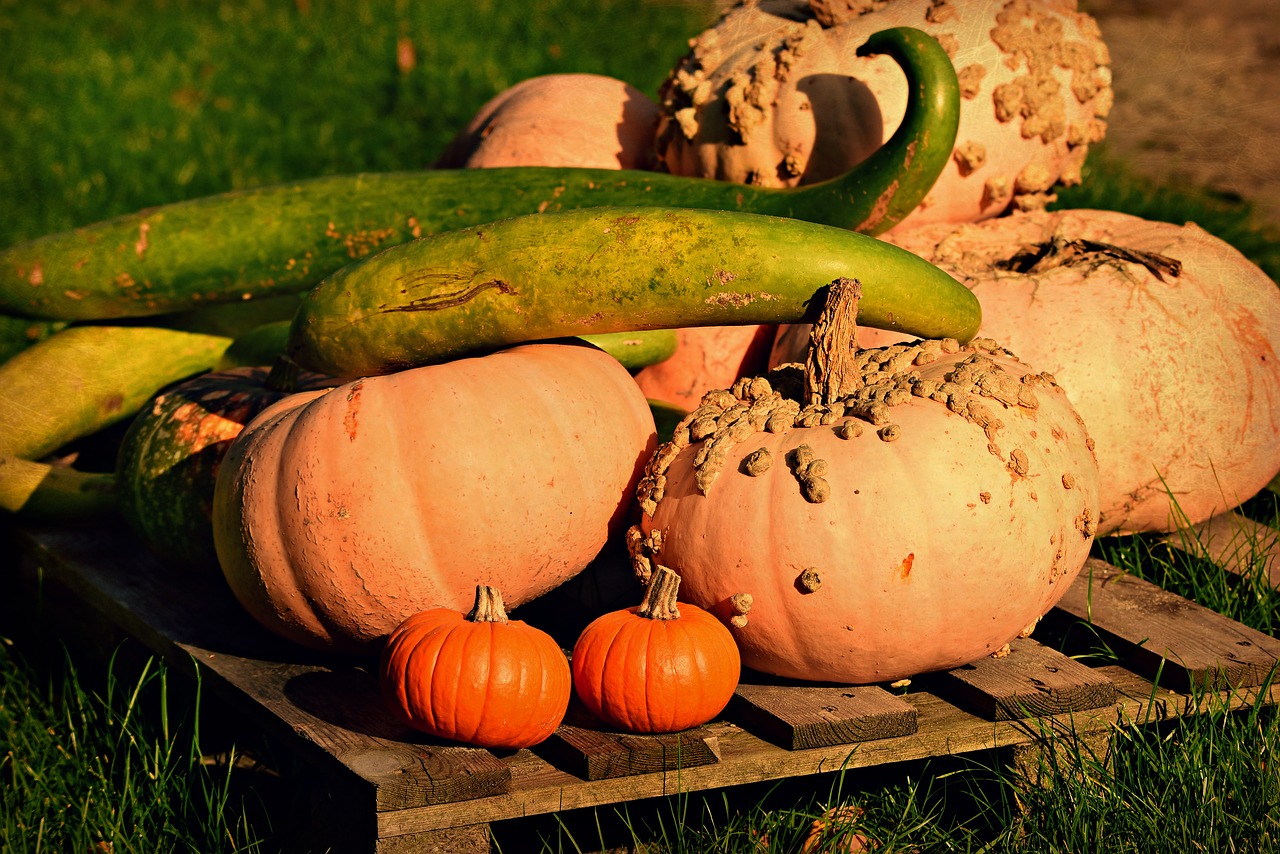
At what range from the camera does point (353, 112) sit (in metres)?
7.00

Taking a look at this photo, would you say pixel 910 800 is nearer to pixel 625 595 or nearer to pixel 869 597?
pixel 869 597

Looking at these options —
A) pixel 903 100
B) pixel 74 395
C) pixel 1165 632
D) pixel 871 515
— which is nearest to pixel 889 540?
pixel 871 515

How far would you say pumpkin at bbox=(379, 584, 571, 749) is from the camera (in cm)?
206

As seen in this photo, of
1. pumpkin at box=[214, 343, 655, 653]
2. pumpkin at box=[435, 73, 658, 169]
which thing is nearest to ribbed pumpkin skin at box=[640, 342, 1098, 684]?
pumpkin at box=[214, 343, 655, 653]

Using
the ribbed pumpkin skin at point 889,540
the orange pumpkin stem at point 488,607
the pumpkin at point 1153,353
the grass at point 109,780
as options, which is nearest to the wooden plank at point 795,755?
the ribbed pumpkin skin at point 889,540

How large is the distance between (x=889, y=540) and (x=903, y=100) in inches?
61.1

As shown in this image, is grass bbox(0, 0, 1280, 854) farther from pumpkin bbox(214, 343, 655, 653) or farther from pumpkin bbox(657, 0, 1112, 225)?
pumpkin bbox(657, 0, 1112, 225)

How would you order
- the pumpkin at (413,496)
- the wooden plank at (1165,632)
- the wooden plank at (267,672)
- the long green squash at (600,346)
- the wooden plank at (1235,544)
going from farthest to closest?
the long green squash at (600,346) < the wooden plank at (1235,544) < the wooden plank at (1165,632) < the pumpkin at (413,496) < the wooden plank at (267,672)

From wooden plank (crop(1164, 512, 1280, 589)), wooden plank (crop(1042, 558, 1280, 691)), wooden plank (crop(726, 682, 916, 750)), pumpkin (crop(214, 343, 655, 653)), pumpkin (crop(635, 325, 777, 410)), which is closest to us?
wooden plank (crop(726, 682, 916, 750))

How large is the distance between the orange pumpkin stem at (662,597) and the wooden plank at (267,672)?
0.36 m

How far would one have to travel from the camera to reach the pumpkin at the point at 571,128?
12.7 feet

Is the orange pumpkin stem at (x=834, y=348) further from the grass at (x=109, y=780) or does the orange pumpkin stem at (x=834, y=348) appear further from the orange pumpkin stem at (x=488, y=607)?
the grass at (x=109, y=780)

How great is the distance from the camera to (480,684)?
2.06 metres

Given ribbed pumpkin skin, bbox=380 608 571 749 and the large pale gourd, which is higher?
the large pale gourd
